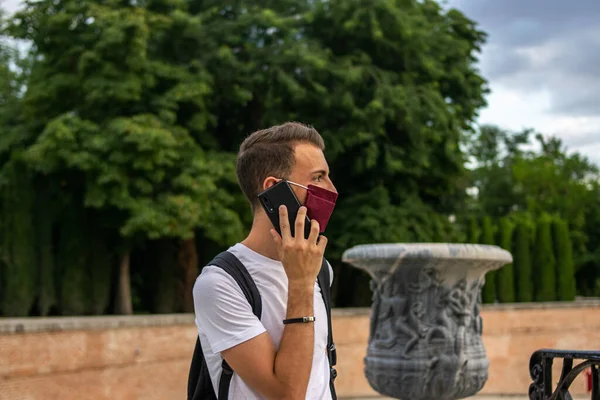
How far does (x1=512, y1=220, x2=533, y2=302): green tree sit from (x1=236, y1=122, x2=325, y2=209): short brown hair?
21.7 m

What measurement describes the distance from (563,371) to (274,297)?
8.16 ft

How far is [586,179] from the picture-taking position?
47750mm

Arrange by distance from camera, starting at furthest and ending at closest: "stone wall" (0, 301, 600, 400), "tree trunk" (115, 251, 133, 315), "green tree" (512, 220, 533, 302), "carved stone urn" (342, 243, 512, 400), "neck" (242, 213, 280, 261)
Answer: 1. "green tree" (512, 220, 533, 302)
2. "tree trunk" (115, 251, 133, 315)
3. "stone wall" (0, 301, 600, 400)
4. "carved stone urn" (342, 243, 512, 400)
5. "neck" (242, 213, 280, 261)

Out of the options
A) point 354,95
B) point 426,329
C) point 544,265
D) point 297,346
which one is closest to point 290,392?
point 297,346

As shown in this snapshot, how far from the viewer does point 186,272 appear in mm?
20812

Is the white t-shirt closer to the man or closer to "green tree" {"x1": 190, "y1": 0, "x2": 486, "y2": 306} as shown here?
the man

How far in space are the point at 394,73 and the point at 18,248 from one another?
34.0 ft

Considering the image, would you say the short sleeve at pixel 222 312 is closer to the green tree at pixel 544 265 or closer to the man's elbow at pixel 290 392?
the man's elbow at pixel 290 392

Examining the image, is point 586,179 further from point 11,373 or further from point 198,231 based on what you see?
point 11,373

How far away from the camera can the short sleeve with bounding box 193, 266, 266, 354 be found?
1.90 metres

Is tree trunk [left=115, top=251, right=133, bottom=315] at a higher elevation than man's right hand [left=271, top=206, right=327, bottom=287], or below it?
below

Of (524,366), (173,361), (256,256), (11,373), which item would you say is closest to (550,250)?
(524,366)

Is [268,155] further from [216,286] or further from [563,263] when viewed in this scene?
[563,263]

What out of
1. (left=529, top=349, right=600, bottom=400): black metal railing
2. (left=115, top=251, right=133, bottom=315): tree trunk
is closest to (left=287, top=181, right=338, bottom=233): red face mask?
(left=529, top=349, right=600, bottom=400): black metal railing
